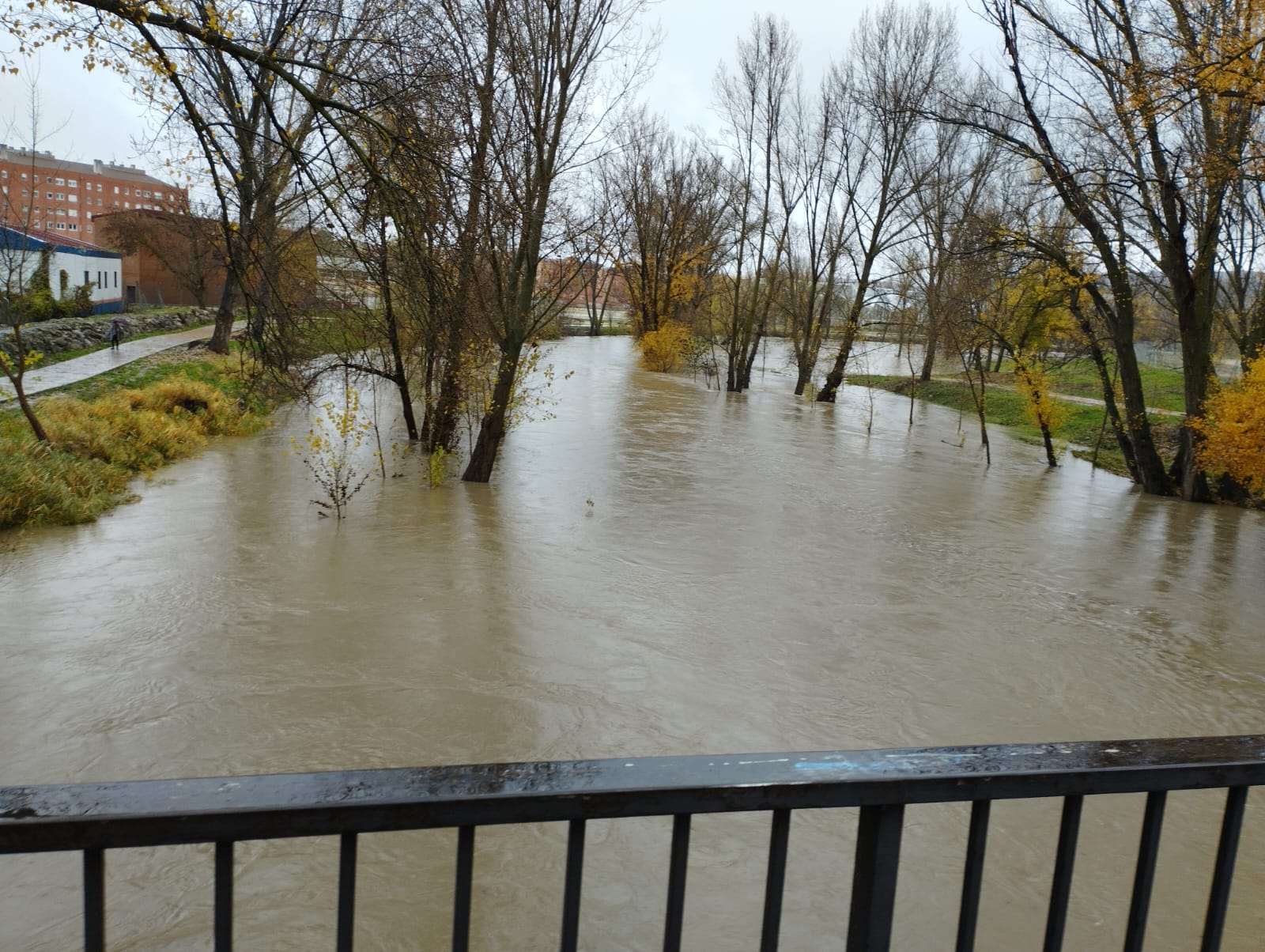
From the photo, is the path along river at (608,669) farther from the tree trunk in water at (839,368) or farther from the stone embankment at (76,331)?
the tree trunk in water at (839,368)

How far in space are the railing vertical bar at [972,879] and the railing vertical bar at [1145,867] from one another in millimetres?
279

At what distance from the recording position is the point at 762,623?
366 inches

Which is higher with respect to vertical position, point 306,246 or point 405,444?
point 306,246

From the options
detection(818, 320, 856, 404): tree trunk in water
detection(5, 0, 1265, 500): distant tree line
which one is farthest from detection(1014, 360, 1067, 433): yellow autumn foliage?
detection(818, 320, 856, 404): tree trunk in water

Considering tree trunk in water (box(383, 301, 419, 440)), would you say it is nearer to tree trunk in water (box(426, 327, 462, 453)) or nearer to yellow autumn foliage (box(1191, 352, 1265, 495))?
tree trunk in water (box(426, 327, 462, 453))

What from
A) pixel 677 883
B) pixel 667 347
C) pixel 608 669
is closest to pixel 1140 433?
pixel 608 669

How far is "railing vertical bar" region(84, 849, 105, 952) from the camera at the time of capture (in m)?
1.29

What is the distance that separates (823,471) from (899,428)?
32.9 feet

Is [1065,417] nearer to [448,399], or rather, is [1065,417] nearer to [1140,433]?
[1140,433]

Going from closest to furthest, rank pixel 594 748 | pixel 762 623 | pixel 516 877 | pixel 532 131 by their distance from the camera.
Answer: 1. pixel 516 877
2. pixel 594 748
3. pixel 762 623
4. pixel 532 131

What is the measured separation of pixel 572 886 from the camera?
4.90ft

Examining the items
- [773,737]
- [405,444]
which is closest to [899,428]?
[405,444]

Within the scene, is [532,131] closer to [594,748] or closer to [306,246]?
[306,246]

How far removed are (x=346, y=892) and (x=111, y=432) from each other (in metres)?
15.7
